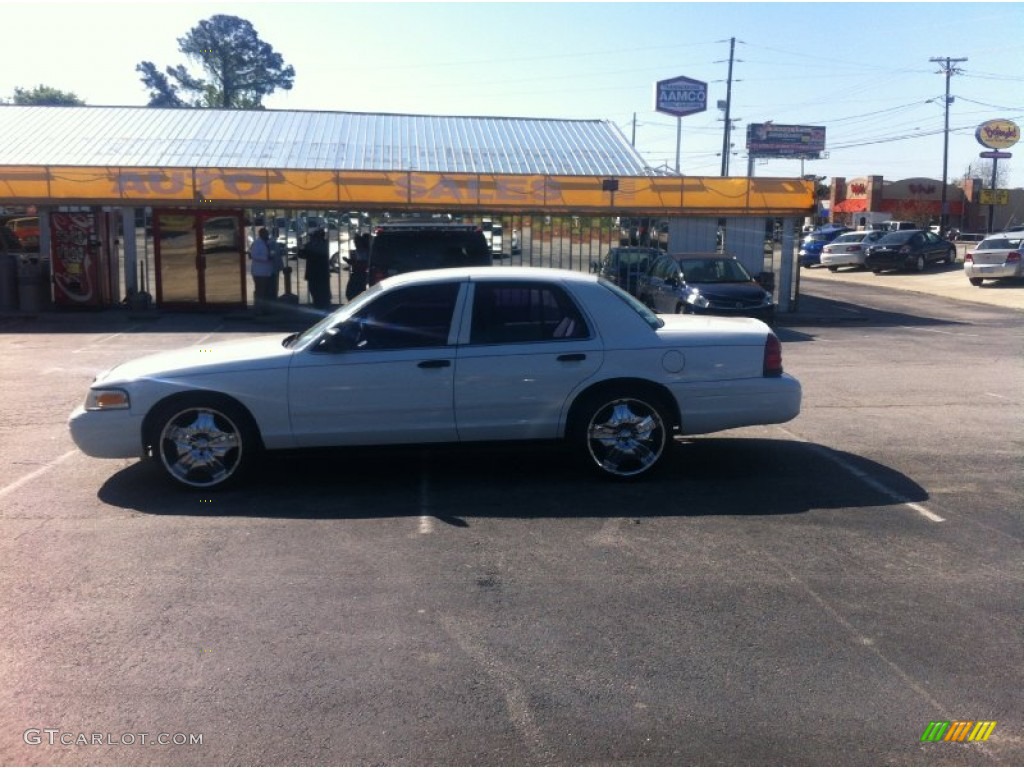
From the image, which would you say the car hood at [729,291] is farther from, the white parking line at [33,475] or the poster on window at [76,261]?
the poster on window at [76,261]

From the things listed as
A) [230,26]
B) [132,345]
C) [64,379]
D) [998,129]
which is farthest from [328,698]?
[230,26]

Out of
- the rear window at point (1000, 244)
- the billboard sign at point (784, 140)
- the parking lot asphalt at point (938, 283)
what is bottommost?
the parking lot asphalt at point (938, 283)

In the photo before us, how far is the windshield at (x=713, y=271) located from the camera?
1920 cm

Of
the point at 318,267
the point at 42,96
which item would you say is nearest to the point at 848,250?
the point at 318,267

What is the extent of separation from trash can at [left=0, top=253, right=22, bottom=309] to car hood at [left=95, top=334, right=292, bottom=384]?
15.3 m

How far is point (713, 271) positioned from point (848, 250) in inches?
1040

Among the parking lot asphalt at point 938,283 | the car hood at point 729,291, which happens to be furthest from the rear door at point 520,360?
the parking lot asphalt at point 938,283

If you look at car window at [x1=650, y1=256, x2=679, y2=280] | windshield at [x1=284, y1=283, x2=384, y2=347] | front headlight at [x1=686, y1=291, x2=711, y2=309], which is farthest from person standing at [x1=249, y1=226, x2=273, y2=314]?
windshield at [x1=284, y1=283, x2=384, y2=347]

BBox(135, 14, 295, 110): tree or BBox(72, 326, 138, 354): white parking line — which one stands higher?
BBox(135, 14, 295, 110): tree

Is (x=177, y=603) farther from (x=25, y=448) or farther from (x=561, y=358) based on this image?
(x=25, y=448)

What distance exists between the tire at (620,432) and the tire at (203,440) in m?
2.38

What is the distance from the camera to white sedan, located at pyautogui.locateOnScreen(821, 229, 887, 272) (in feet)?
143

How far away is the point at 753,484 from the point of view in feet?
26.1

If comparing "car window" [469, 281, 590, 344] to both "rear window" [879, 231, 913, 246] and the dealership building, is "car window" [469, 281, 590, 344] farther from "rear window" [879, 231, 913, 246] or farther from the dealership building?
"rear window" [879, 231, 913, 246]
